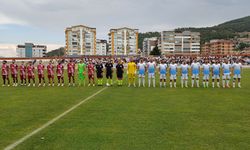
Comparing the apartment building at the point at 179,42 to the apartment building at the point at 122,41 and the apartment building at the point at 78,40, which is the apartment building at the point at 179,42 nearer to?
the apartment building at the point at 122,41

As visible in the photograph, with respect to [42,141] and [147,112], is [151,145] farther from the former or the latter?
[147,112]

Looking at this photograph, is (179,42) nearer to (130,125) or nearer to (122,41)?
(122,41)

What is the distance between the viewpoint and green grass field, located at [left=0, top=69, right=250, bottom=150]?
798 cm

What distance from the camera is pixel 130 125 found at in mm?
10148

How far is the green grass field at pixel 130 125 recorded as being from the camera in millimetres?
7977

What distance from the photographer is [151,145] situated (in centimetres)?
784

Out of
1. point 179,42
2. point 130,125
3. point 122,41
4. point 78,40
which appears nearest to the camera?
point 130,125

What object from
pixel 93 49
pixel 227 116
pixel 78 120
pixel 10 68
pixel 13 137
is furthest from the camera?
pixel 93 49

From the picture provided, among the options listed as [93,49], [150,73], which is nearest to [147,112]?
[150,73]

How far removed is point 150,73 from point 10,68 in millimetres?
10803

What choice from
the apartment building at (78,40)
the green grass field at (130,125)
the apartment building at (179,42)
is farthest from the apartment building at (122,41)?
the green grass field at (130,125)

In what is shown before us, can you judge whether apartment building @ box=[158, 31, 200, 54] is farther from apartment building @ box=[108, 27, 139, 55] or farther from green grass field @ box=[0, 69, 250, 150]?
green grass field @ box=[0, 69, 250, 150]

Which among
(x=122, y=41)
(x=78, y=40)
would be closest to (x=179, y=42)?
(x=122, y=41)

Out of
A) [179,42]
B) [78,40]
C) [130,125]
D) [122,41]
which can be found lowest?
[130,125]
